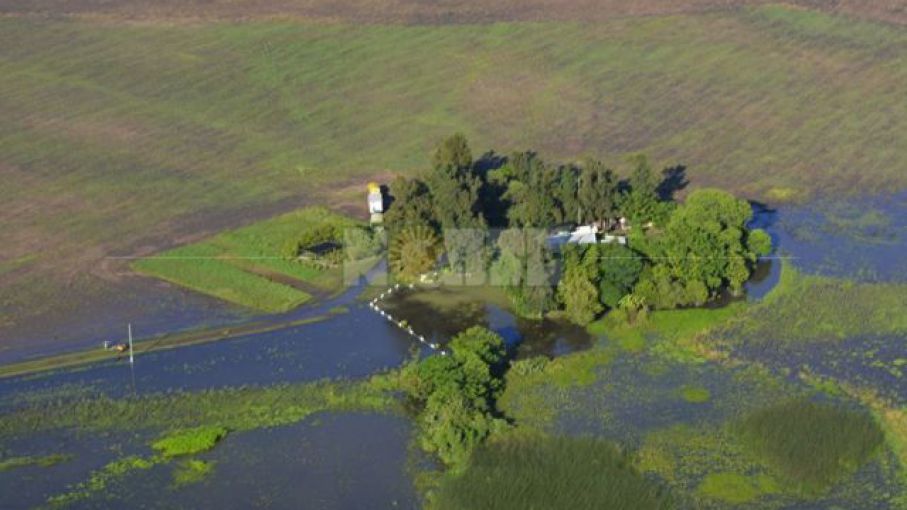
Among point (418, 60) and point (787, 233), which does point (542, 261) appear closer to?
point (787, 233)

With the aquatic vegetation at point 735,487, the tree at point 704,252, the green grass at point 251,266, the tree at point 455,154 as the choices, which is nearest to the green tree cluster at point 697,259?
the tree at point 704,252

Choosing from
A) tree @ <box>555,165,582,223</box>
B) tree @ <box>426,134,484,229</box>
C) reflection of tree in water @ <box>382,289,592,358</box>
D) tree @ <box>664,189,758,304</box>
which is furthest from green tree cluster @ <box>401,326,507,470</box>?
tree @ <box>555,165,582,223</box>

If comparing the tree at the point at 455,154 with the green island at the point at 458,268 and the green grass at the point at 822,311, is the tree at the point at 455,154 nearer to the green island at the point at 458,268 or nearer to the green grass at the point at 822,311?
the green island at the point at 458,268

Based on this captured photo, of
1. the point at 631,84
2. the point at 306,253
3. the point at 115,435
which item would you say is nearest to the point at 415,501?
the point at 115,435

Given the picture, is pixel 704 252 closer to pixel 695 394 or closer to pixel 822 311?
pixel 822 311

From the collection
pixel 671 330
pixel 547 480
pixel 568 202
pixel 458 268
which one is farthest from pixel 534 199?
pixel 547 480

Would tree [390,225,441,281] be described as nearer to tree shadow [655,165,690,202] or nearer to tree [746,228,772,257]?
tree [746,228,772,257]
